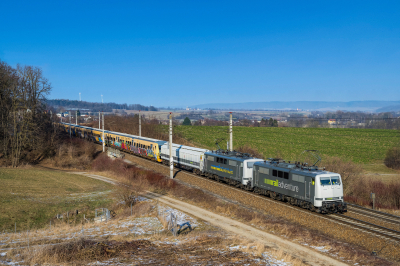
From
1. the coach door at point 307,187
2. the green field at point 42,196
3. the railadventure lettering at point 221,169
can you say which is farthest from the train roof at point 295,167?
the green field at point 42,196

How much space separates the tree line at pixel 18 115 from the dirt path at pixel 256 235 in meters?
34.8

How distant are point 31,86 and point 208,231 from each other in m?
48.9

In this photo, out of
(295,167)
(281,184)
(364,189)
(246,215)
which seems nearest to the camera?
(246,215)

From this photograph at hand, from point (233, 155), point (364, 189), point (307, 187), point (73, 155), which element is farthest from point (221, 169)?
point (73, 155)

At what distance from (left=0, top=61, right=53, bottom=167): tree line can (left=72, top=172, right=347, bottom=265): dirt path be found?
3475cm

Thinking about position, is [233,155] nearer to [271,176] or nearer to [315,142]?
[271,176]

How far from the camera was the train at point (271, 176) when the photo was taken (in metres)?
23.9

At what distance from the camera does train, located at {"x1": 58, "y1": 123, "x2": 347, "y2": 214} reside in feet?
78.5

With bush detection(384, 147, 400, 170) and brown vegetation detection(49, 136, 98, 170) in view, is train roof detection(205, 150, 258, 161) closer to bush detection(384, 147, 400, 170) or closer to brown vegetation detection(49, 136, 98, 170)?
brown vegetation detection(49, 136, 98, 170)

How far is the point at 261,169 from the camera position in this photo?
98.6 ft

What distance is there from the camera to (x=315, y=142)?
78250 mm

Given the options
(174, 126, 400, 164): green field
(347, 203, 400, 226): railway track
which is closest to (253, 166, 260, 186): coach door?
(347, 203, 400, 226): railway track

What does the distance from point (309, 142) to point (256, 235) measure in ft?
203

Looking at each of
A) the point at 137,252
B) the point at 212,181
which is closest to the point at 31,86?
the point at 212,181
